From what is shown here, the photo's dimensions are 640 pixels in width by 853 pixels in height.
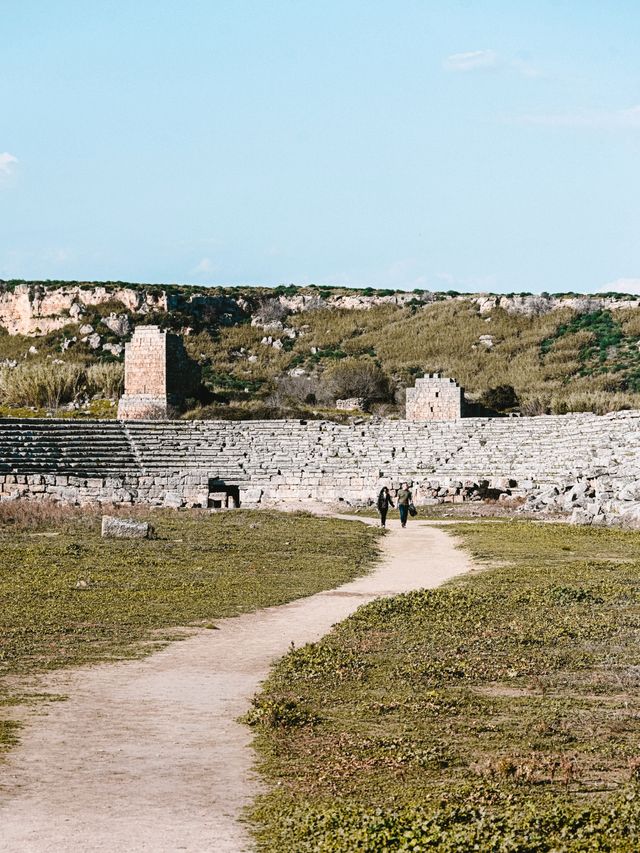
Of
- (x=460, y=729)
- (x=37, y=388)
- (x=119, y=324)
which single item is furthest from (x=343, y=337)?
(x=460, y=729)

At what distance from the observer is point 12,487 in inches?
1388

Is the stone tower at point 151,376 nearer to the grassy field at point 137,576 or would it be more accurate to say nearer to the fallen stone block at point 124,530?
the grassy field at point 137,576

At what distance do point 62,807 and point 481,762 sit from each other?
2416mm

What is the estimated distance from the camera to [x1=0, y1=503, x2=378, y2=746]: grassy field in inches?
464

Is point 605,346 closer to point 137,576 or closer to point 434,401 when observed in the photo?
point 434,401

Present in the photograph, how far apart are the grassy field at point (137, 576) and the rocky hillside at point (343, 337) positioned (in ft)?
98.9

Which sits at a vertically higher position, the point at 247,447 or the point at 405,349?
the point at 405,349

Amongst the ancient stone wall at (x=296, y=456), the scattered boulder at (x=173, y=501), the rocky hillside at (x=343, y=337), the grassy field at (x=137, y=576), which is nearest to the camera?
the grassy field at (x=137, y=576)

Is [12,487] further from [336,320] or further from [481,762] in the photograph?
[336,320]

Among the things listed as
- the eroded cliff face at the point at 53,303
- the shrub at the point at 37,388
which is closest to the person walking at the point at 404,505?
the shrub at the point at 37,388

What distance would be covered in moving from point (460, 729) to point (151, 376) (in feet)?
131

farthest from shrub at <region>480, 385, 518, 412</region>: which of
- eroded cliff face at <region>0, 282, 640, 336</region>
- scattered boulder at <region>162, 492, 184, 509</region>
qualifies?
eroded cliff face at <region>0, 282, 640, 336</region>

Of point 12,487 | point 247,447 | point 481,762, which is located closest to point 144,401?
point 247,447

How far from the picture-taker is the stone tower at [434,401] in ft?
146
